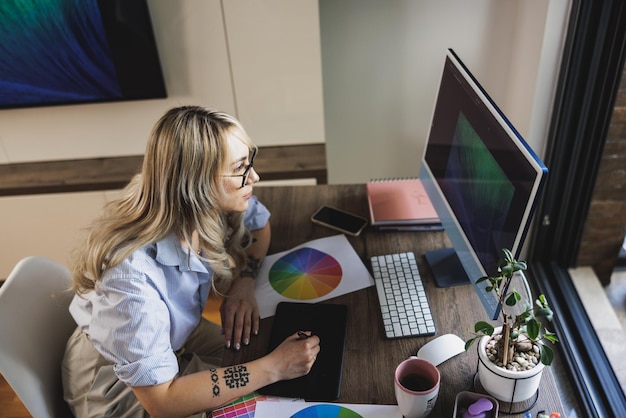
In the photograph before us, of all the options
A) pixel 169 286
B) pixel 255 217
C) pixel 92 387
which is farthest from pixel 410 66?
pixel 92 387

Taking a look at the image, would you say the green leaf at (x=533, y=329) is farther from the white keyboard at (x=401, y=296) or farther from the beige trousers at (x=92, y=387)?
the beige trousers at (x=92, y=387)

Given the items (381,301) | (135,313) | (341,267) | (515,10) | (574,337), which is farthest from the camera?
(515,10)

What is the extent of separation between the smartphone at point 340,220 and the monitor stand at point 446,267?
0.22 meters

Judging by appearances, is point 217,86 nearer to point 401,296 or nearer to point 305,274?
point 305,274

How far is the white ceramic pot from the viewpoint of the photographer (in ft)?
3.24

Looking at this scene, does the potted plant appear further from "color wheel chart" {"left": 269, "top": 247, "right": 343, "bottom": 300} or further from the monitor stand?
"color wheel chart" {"left": 269, "top": 247, "right": 343, "bottom": 300}

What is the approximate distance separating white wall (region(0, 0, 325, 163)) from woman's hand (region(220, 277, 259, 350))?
97 centimetres

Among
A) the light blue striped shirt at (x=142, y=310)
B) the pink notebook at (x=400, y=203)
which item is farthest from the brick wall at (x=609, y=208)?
the light blue striped shirt at (x=142, y=310)

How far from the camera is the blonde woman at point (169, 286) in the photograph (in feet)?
3.71

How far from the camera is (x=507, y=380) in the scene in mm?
998

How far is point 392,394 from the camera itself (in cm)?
111

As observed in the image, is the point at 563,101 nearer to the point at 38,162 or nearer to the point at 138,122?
the point at 138,122

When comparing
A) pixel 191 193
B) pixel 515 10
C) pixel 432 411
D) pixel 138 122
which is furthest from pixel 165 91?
pixel 432 411

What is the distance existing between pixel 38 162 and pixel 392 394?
189 cm
